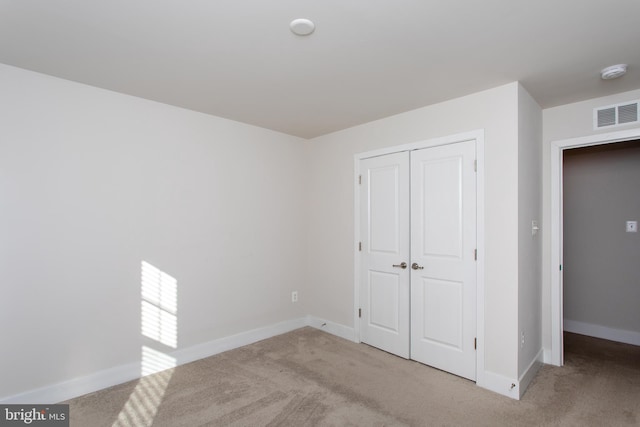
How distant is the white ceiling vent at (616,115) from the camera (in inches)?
107

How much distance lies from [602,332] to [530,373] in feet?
6.27

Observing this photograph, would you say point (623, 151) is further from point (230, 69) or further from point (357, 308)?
point (230, 69)

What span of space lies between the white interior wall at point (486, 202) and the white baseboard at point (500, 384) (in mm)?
32

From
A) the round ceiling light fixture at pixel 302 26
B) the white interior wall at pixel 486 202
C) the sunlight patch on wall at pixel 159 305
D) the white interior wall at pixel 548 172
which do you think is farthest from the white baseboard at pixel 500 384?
the round ceiling light fixture at pixel 302 26

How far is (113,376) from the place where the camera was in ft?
8.84

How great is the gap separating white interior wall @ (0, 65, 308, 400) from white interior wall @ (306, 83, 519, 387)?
70 centimetres

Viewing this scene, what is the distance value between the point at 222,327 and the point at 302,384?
118cm

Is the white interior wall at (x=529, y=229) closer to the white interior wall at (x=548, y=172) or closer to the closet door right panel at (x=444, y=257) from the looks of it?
the white interior wall at (x=548, y=172)

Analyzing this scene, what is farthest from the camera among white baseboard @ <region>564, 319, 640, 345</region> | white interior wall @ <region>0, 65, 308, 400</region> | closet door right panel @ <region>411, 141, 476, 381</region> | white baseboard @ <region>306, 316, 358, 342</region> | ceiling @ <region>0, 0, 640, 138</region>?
white baseboard @ <region>306, 316, 358, 342</region>

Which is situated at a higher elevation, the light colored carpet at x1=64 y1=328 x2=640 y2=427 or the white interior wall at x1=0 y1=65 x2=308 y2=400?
the white interior wall at x1=0 y1=65 x2=308 y2=400

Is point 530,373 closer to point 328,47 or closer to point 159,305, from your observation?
point 328,47

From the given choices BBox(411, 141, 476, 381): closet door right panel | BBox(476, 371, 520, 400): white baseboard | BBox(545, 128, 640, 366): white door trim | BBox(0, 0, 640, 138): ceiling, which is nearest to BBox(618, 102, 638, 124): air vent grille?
BBox(0, 0, 640, 138): ceiling

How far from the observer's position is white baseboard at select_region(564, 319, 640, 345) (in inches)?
144

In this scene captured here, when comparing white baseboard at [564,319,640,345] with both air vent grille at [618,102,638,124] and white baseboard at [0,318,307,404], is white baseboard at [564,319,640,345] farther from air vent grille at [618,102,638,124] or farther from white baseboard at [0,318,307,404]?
white baseboard at [0,318,307,404]
